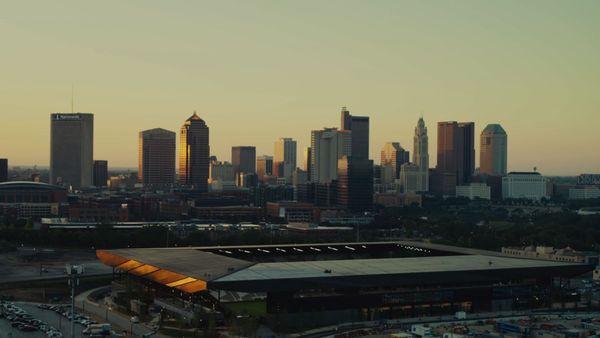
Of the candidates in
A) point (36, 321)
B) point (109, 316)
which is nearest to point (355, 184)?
point (109, 316)

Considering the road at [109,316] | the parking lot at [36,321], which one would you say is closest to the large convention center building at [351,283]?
the road at [109,316]

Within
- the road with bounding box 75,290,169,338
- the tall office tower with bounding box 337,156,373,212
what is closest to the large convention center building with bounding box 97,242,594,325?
the road with bounding box 75,290,169,338

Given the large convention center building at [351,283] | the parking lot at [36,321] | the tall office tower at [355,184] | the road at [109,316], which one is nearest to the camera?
the parking lot at [36,321]

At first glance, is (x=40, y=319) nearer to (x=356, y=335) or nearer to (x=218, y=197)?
(x=356, y=335)

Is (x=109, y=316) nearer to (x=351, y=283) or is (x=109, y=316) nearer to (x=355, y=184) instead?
(x=351, y=283)

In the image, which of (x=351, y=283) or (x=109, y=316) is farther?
(x=109, y=316)

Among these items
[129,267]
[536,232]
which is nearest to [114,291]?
[129,267]

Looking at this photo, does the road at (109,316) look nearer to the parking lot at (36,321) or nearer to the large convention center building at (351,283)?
the parking lot at (36,321)
